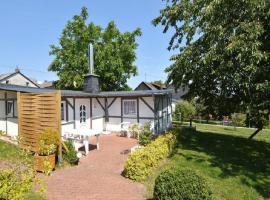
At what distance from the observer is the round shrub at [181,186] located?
6.14 meters

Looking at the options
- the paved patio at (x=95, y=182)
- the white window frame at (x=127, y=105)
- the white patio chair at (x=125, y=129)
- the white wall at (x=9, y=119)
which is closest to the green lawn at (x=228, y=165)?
the paved patio at (x=95, y=182)

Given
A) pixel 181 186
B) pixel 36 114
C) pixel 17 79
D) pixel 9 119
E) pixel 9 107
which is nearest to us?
pixel 181 186

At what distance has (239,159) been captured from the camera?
11695 mm

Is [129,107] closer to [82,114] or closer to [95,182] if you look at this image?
[82,114]

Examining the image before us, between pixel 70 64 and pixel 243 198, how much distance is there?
2465cm

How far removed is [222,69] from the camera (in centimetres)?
1107

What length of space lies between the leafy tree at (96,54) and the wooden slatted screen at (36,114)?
16514mm

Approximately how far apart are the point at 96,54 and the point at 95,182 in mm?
21154

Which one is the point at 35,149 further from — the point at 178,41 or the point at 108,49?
the point at 108,49

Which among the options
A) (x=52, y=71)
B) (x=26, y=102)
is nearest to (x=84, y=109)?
(x=26, y=102)

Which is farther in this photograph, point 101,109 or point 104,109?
point 104,109

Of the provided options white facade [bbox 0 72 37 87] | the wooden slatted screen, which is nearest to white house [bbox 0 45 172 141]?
the wooden slatted screen

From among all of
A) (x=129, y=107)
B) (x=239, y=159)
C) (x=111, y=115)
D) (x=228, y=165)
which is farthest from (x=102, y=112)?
(x=228, y=165)

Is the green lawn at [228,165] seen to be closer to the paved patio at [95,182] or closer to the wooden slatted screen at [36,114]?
the paved patio at [95,182]
